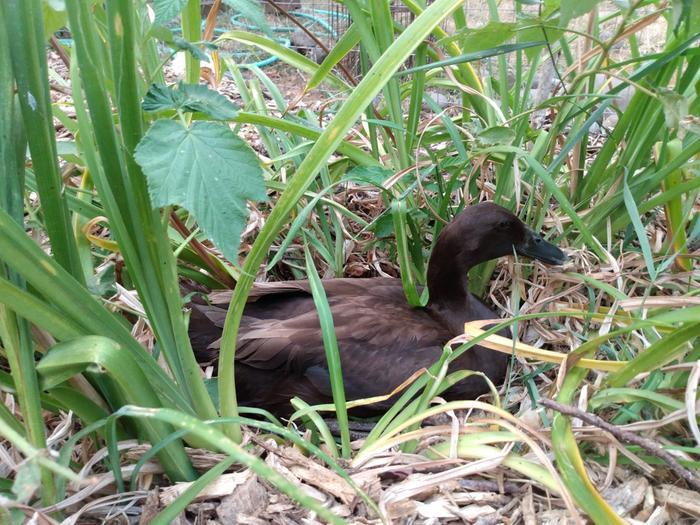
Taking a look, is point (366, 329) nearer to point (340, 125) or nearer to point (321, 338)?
point (321, 338)

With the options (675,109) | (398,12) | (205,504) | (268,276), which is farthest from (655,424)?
(398,12)

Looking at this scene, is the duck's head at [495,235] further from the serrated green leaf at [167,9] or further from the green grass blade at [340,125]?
the serrated green leaf at [167,9]

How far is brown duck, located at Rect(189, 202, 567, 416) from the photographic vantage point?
59.9 inches

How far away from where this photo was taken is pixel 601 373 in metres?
1.22

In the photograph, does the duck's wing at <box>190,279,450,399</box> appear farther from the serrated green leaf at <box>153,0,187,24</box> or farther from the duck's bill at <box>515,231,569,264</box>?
the serrated green leaf at <box>153,0,187,24</box>

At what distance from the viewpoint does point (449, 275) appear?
5.47 feet

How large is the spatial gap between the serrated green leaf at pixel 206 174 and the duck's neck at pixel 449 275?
889mm

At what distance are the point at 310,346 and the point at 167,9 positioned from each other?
856 millimetres

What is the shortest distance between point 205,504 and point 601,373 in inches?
29.1

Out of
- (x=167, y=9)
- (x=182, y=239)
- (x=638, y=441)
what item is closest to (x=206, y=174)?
(x=167, y=9)

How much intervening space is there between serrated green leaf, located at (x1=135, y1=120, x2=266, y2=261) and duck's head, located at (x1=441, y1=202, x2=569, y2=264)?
2.82 feet

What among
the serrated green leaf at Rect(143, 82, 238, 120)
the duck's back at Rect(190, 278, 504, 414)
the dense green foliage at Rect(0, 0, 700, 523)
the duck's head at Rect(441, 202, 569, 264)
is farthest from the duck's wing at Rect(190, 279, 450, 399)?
the serrated green leaf at Rect(143, 82, 238, 120)

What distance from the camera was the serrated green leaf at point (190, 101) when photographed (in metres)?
0.85

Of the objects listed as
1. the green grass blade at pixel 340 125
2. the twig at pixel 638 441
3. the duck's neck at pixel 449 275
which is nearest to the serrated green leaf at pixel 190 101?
the green grass blade at pixel 340 125
